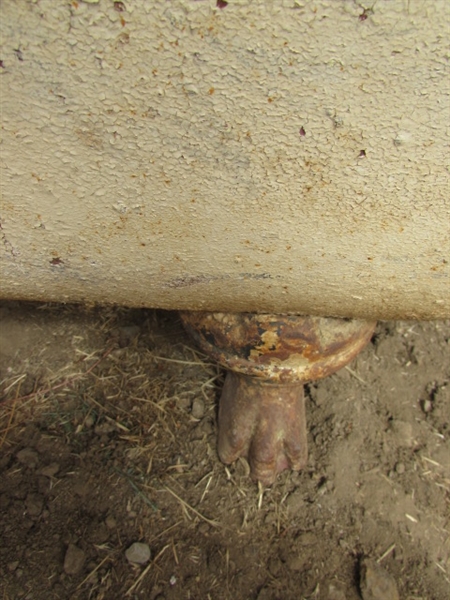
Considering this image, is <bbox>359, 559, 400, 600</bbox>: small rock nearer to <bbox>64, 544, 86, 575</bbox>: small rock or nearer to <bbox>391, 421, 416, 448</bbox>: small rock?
<bbox>391, 421, 416, 448</bbox>: small rock

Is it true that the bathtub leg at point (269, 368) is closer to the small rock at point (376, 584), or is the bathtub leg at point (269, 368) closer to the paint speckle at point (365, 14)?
the small rock at point (376, 584)

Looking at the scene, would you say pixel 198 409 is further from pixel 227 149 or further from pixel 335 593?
pixel 227 149

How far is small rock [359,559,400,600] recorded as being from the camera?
1.20 m

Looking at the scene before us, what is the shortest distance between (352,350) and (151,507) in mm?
633

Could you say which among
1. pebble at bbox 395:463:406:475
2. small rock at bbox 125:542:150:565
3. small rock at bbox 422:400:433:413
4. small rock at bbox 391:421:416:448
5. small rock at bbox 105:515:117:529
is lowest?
small rock at bbox 125:542:150:565

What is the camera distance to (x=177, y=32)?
21.4 inches

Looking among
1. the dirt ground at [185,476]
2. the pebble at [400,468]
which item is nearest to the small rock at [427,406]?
the dirt ground at [185,476]

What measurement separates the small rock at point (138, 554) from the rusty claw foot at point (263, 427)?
30 centimetres

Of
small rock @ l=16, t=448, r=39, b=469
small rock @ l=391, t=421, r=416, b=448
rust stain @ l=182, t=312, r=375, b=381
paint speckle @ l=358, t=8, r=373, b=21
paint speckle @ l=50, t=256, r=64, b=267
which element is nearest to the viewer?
paint speckle @ l=358, t=8, r=373, b=21

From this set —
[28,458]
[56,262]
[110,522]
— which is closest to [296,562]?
[110,522]

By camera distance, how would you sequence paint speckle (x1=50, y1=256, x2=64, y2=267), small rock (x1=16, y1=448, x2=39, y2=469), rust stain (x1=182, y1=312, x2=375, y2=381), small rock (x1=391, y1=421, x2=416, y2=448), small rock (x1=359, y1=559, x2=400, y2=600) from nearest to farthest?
paint speckle (x1=50, y1=256, x2=64, y2=267), rust stain (x1=182, y1=312, x2=375, y2=381), small rock (x1=359, y1=559, x2=400, y2=600), small rock (x1=16, y1=448, x2=39, y2=469), small rock (x1=391, y1=421, x2=416, y2=448)

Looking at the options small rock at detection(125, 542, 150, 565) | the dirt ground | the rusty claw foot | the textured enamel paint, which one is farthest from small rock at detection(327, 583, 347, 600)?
the textured enamel paint

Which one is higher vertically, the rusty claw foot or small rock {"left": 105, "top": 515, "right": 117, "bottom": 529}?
the rusty claw foot

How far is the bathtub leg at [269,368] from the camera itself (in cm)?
109
